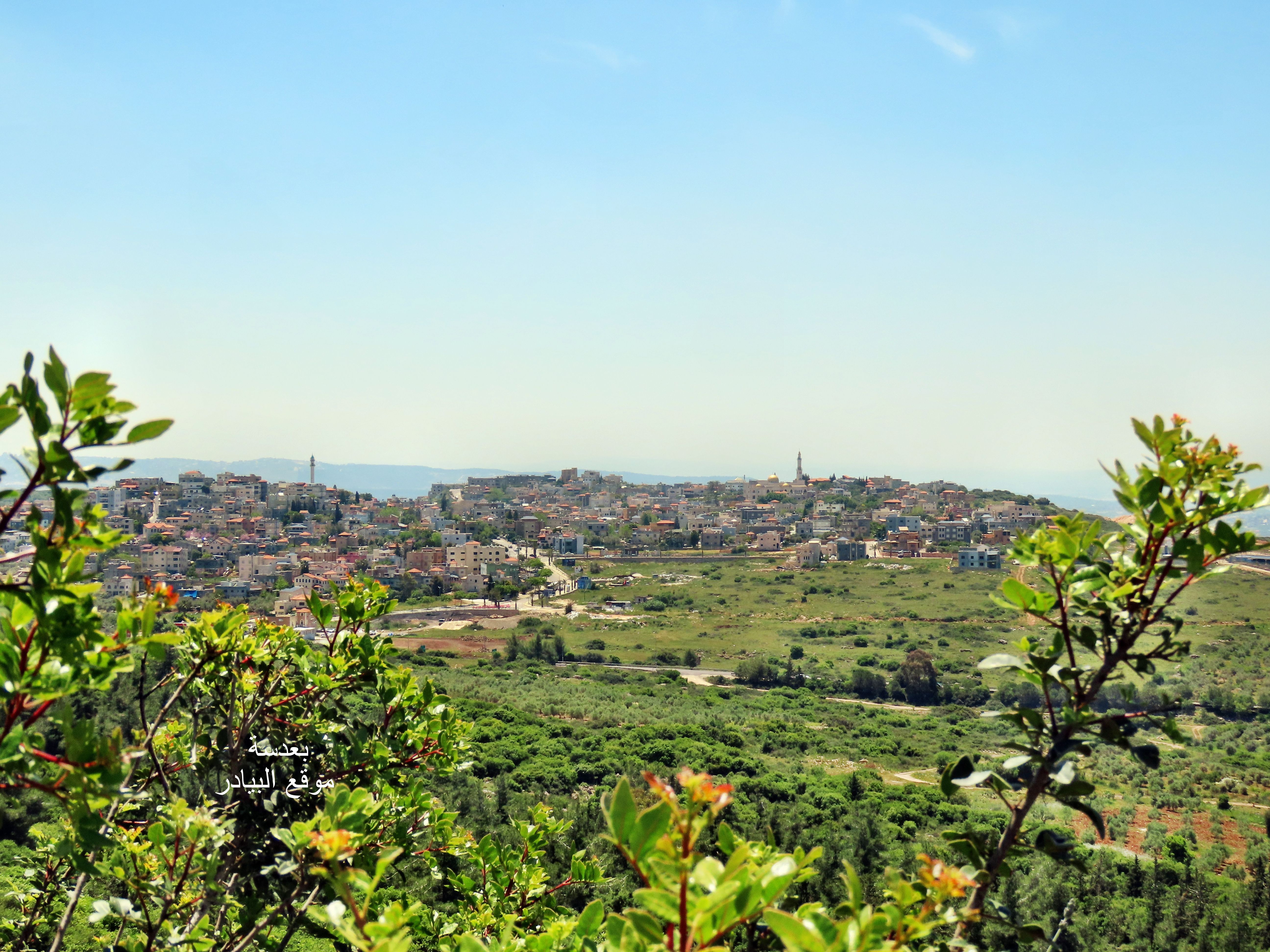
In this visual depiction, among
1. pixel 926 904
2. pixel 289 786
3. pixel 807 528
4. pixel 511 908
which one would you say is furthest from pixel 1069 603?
pixel 807 528

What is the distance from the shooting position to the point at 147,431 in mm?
1063

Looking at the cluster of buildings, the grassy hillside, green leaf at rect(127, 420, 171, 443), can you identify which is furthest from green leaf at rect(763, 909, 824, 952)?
the cluster of buildings

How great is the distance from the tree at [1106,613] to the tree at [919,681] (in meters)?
32.3

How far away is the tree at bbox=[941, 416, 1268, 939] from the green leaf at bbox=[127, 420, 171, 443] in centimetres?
125

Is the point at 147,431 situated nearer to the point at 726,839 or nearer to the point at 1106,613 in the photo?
the point at 726,839

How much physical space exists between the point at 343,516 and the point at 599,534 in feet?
83.3

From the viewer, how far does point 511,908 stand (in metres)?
2.31

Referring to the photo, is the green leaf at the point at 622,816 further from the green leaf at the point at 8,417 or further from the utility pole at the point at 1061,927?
the green leaf at the point at 8,417

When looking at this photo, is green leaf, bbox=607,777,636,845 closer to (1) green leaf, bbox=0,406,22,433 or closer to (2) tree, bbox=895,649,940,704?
(1) green leaf, bbox=0,406,22,433

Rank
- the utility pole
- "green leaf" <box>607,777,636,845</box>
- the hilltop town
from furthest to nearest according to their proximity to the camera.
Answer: the hilltop town
the utility pole
"green leaf" <box>607,777,636,845</box>

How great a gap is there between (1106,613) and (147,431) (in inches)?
55.0

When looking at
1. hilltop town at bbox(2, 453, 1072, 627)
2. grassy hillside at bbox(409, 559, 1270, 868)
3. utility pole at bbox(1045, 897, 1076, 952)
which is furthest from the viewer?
hilltop town at bbox(2, 453, 1072, 627)

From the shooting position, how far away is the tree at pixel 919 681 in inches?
1222

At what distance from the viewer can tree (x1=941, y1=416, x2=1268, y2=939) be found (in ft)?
3.84
